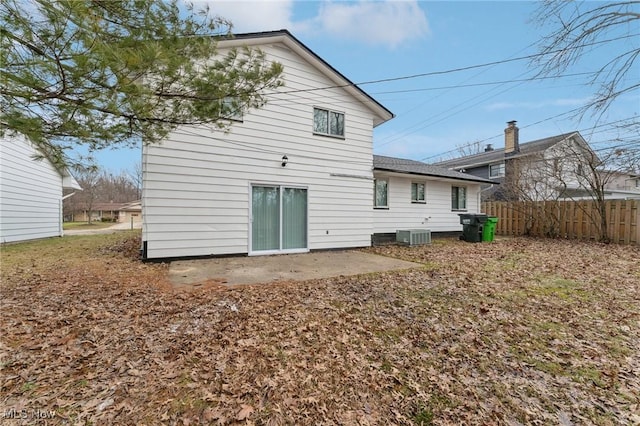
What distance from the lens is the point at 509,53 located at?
6859 mm

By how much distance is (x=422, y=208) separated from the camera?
39.9 ft

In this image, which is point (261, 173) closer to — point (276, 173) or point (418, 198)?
point (276, 173)

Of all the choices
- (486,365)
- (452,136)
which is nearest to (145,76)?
(486,365)

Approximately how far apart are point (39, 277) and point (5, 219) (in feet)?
24.1

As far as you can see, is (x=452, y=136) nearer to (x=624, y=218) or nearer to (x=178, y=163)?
(x=624, y=218)

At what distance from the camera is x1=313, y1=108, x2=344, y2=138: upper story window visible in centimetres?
890

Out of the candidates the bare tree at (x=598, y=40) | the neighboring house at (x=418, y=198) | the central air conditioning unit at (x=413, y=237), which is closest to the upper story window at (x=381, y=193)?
the neighboring house at (x=418, y=198)

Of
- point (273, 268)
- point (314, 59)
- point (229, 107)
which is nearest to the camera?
point (229, 107)

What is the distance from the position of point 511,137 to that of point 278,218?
18.6 meters

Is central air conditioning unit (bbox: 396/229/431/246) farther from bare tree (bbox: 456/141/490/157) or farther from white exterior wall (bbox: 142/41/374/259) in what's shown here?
bare tree (bbox: 456/141/490/157)

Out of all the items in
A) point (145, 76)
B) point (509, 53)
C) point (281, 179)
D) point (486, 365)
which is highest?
point (509, 53)

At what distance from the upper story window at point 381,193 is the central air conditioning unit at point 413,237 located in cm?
123

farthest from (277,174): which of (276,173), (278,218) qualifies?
(278,218)

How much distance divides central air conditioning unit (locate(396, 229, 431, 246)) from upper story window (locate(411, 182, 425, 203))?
1479 mm
